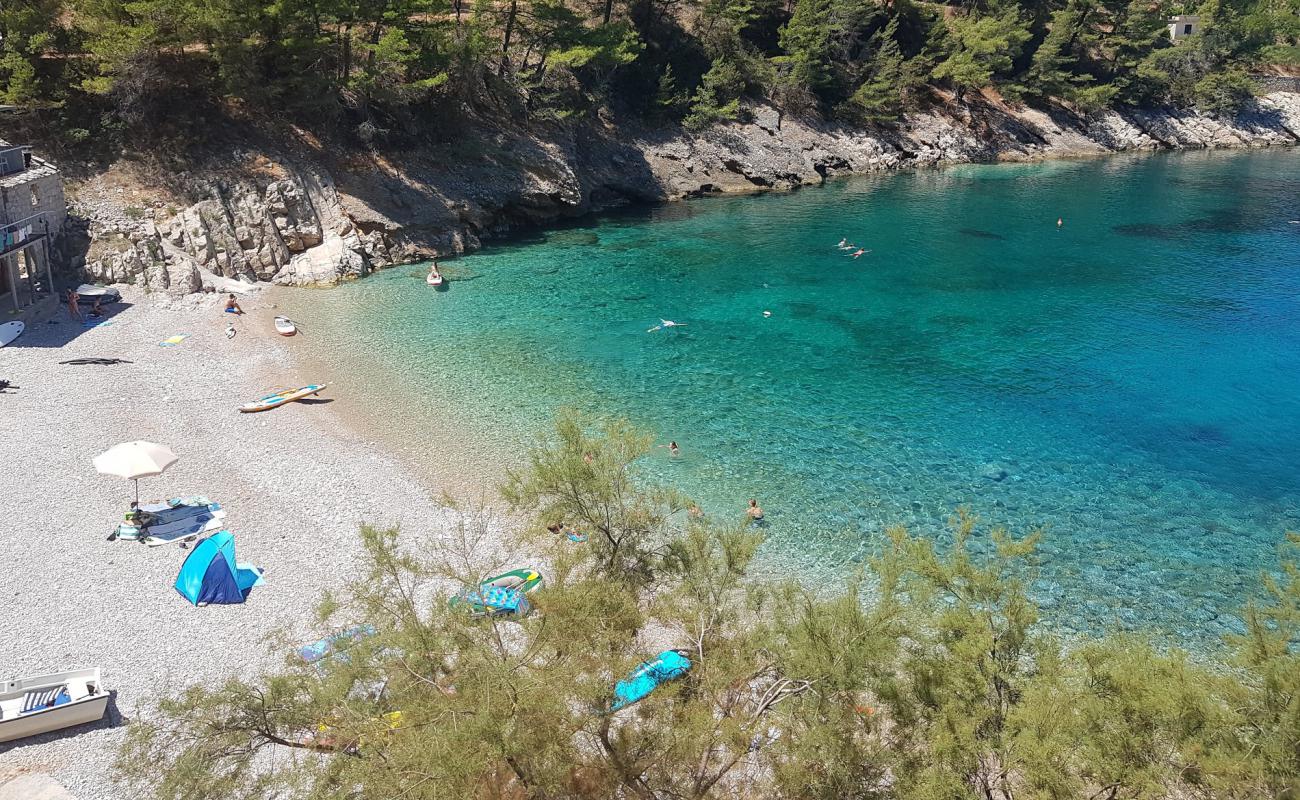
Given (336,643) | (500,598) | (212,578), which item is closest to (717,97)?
(212,578)

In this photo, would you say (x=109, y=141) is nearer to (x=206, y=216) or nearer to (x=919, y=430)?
(x=206, y=216)

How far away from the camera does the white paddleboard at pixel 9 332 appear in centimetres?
2594

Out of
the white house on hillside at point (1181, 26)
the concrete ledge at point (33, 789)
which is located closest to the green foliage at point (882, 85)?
the white house on hillside at point (1181, 26)

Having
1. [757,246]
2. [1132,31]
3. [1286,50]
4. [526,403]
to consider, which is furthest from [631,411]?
[1286,50]

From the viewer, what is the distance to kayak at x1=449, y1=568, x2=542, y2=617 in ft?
35.3

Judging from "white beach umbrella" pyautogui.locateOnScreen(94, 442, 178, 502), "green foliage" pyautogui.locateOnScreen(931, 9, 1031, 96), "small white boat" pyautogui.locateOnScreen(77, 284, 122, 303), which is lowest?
"white beach umbrella" pyautogui.locateOnScreen(94, 442, 178, 502)

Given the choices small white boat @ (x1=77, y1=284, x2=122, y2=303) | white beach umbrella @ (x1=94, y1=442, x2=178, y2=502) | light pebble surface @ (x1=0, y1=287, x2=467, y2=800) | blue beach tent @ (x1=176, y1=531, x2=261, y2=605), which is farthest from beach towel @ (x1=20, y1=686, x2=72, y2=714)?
small white boat @ (x1=77, y1=284, x2=122, y2=303)

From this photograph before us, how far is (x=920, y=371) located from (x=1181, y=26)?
256 ft

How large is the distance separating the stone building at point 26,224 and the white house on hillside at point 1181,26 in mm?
97093

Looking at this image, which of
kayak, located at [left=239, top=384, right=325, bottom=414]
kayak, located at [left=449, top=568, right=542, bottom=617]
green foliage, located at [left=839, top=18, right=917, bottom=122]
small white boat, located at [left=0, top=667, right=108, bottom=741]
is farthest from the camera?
green foliage, located at [left=839, top=18, right=917, bottom=122]

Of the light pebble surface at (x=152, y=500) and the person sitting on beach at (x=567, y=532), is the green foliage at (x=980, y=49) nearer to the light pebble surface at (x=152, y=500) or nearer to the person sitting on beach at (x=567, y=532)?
the light pebble surface at (x=152, y=500)

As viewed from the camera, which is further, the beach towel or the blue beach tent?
the blue beach tent

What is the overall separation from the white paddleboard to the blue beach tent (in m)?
16.7

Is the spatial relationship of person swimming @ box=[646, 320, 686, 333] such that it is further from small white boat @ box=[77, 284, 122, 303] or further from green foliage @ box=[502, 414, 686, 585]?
small white boat @ box=[77, 284, 122, 303]
